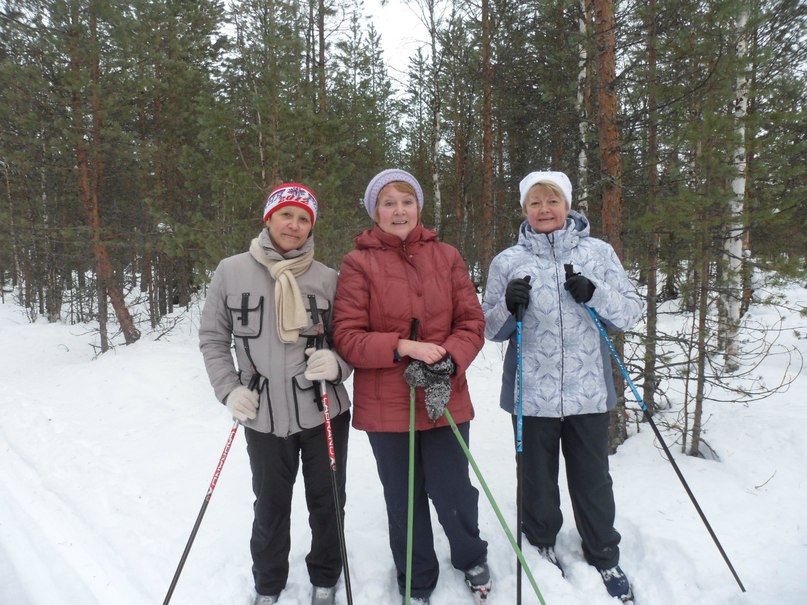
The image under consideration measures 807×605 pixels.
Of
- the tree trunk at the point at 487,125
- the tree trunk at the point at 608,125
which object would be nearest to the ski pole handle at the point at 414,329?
the tree trunk at the point at 608,125

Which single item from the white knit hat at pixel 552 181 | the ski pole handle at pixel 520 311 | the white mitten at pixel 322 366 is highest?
the white knit hat at pixel 552 181

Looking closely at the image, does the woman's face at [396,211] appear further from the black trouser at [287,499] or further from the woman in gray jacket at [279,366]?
the black trouser at [287,499]

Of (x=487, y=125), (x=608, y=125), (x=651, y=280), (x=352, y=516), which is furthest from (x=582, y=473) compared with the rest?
(x=487, y=125)

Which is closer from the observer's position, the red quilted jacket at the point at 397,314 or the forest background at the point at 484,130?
the red quilted jacket at the point at 397,314

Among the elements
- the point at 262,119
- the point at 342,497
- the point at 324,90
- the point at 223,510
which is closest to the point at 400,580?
the point at 342,497

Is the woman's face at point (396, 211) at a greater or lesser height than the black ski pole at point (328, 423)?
greater

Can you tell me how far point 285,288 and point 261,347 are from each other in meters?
0.34

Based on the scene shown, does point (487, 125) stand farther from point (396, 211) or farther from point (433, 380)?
point (433, 380)

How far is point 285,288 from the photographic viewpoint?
2314 mm

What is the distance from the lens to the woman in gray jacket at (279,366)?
→ 7.71 feet

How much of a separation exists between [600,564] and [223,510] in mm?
2780

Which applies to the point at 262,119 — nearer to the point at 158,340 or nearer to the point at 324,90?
the point at 324,90

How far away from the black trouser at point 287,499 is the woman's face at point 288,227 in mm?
1013

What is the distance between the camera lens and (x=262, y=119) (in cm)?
731
